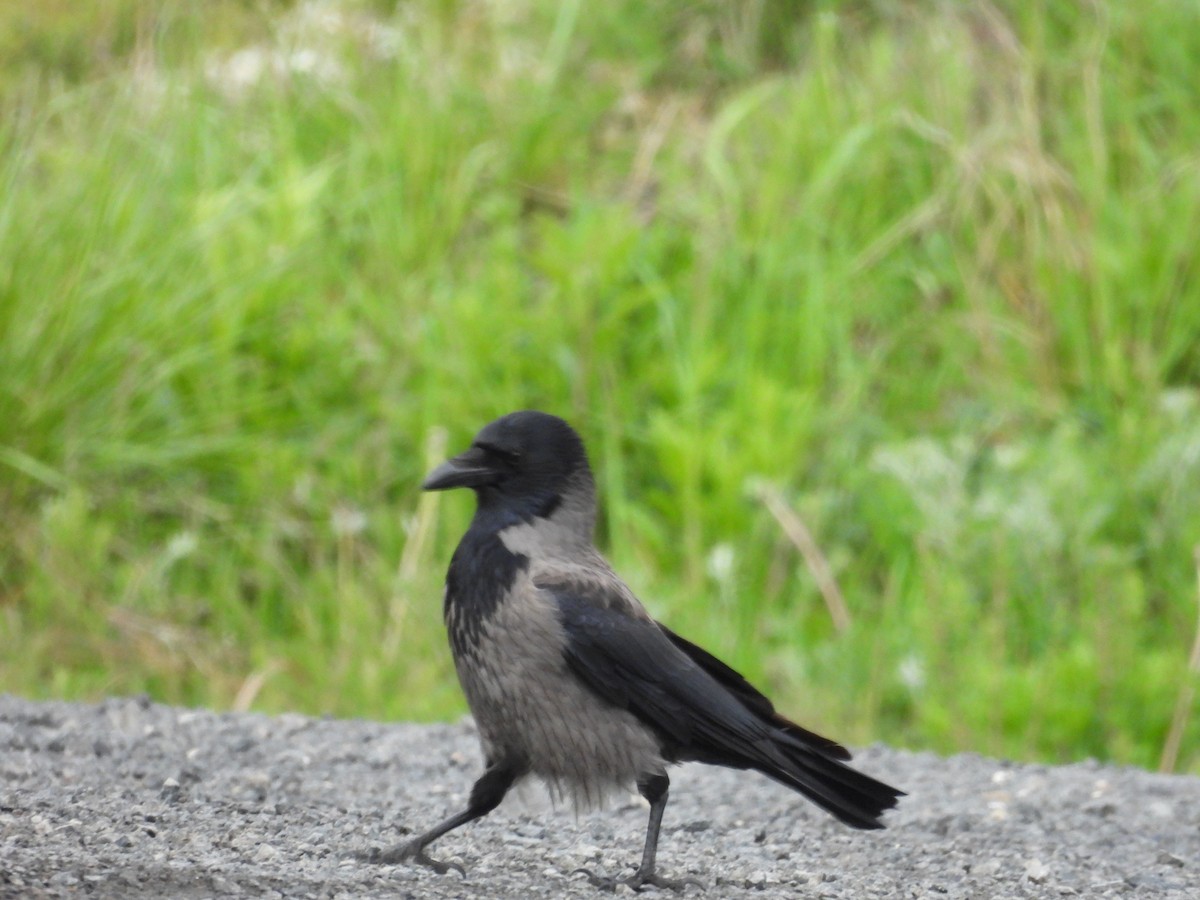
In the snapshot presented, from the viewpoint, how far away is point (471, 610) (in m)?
3.38

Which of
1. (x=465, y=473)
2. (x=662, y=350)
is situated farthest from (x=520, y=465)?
(x=662, y=350)

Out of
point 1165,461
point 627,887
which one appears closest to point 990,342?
point 1165,461

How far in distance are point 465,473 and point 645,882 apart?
0.91 m

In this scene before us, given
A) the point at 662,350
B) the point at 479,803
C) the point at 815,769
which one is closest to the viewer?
the point at 479,803

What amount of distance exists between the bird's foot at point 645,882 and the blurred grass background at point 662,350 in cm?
220

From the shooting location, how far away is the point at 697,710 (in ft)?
11.2

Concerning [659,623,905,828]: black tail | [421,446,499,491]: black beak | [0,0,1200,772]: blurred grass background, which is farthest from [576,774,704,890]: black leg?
[0,0,1200,772]: blurred grass background

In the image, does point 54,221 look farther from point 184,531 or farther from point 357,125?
A: point 357,125

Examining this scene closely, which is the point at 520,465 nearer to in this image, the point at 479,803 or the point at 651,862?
the point at 479,803

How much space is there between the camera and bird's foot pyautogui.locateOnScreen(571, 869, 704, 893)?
3.24 m

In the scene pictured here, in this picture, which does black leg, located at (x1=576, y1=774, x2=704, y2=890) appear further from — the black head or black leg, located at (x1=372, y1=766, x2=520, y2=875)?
the black head

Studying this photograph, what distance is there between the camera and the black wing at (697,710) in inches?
132

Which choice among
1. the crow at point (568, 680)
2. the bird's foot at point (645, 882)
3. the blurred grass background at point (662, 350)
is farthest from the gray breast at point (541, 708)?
the blurred grass background at point (662, 350)

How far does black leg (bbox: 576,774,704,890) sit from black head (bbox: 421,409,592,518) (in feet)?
1.98
